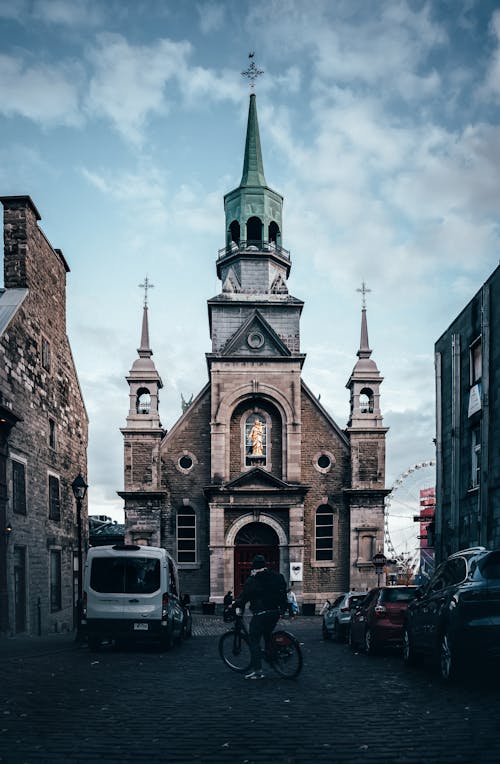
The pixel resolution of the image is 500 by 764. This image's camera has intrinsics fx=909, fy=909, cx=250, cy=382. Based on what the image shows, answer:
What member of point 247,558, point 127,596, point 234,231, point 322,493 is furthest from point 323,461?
point 127,596

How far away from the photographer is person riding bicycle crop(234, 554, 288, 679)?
1232 cm

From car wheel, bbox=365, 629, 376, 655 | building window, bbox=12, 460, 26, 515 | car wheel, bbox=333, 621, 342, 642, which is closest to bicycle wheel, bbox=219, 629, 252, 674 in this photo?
car wheel, bbox=365, 629, 376, 655

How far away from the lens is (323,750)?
23.9 feet

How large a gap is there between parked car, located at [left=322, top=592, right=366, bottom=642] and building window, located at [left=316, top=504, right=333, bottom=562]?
18.8 m

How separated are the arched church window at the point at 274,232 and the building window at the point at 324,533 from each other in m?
15.0

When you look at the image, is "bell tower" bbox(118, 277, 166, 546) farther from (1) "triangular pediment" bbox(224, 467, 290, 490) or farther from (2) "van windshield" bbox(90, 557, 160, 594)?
(2) "van windshield" bbox(90, 557, 160, 594)

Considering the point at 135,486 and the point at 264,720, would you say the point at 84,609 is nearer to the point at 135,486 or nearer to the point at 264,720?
the point at 264,720

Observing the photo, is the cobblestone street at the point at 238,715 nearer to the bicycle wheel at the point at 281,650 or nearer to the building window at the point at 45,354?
the bicycle wheel at the point at 281,650

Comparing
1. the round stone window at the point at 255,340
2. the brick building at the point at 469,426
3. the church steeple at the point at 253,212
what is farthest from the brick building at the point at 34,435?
the church steeple at the point at 253,212

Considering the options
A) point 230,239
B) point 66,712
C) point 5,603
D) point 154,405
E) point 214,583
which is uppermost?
point 230,239

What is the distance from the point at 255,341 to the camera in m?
45.0

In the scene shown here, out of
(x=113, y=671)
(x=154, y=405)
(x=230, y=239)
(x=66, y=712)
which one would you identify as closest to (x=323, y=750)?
(x=66, y=712)

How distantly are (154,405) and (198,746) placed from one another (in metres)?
38.2

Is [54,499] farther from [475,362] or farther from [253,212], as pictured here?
[253,212]
